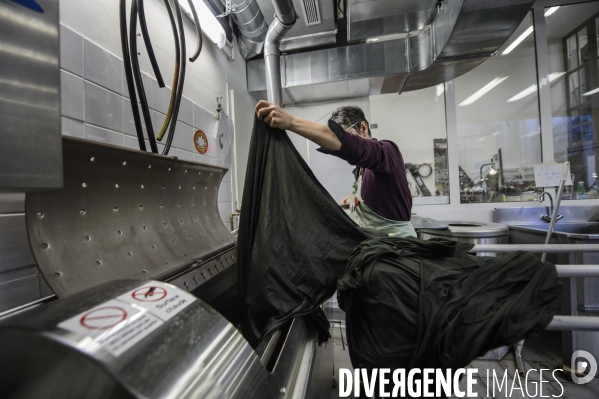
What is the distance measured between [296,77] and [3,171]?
100 inches

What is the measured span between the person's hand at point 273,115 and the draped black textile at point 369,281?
0.05m

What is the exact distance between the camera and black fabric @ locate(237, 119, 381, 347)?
78 cm

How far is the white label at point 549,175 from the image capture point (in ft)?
5.94

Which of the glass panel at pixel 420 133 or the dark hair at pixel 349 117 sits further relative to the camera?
the glass panel at pixel 420 133

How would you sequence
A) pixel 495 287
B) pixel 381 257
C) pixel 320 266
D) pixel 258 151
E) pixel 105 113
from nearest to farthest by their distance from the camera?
pixel 495 287
pixel 381 257
pixel 320 266
pixel 258 151
pixel 105 113

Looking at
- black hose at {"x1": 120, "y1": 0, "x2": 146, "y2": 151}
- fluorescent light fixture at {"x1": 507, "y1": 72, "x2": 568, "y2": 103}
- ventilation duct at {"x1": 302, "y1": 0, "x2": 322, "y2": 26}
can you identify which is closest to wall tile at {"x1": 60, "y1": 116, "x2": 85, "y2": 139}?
black hose at {"x1": 120, "y1": 0, "x2": 146, "y2": 151}

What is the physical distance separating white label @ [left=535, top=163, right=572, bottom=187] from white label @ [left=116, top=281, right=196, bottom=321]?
8.33 feet

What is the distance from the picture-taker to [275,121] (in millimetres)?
893

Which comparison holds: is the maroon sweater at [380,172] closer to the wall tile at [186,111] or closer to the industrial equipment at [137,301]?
the industrial equipment at [137,301]

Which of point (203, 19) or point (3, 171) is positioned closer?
point (3, 171)

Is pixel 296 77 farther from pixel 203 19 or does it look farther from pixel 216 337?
pixel 216 337

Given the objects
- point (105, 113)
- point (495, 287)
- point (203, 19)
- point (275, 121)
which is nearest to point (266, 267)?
point (275, 121)

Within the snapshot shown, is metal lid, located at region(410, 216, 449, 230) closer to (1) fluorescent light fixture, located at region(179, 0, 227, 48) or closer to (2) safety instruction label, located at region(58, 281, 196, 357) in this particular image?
(2) safety instruction label, located at region(58, 281, 196, 357)

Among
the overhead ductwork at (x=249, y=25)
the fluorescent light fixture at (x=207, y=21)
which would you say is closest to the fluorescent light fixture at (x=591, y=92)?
Result: the overhead ductwork at (x=249, y=25)
